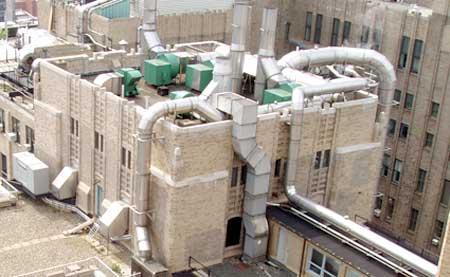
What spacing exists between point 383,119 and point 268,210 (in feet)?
28.8

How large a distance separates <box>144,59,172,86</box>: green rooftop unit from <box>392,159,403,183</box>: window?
79.6ft

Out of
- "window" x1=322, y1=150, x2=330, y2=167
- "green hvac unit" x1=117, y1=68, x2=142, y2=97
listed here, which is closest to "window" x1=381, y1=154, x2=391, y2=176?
"window" x1=322, y1=150, x2=330, y2=167

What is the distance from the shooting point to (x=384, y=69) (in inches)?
1673

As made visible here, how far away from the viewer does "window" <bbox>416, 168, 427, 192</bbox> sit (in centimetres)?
5875

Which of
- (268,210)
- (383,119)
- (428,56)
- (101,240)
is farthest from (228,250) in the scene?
(428,56)

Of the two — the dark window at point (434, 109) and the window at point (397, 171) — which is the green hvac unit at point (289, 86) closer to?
the dark window at point (434, 109)

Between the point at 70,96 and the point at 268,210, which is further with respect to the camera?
the point at 70,96

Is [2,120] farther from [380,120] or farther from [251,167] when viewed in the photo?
[380,120]

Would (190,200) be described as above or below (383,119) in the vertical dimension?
below

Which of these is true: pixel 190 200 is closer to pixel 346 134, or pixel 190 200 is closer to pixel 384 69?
pixel 346 134

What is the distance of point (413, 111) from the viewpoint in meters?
58.8

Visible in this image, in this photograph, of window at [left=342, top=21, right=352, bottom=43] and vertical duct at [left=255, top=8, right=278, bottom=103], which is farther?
window at [left=342, top=21, right=352, bottom=43]

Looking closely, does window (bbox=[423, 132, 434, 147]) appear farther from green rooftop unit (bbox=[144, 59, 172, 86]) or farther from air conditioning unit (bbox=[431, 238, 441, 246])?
green rooftop unit (bbox=[144, 59, 172, 86])

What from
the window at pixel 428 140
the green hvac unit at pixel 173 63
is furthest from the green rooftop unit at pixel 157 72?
the window at pixel 428 140
